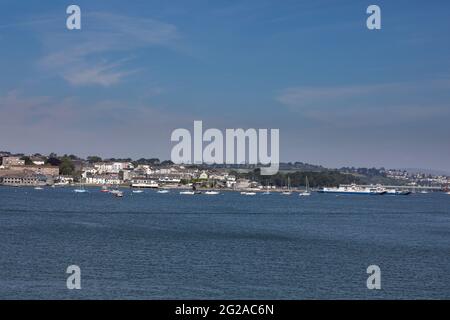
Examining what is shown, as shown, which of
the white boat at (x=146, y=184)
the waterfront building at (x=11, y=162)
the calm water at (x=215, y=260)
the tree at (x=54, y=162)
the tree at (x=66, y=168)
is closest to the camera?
the calm water at (x=215, y=260)

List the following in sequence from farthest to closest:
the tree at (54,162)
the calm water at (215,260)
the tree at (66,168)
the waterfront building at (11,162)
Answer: the tree at (54,162)
the waterfront building at (11,162)
the tree at (66,168)
the calm water at (215,260)

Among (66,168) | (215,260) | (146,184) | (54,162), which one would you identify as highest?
(54,162)

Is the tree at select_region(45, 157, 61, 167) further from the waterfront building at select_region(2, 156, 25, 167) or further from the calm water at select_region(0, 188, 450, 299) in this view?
the calm water at select_region(0, 188, 450, 299)

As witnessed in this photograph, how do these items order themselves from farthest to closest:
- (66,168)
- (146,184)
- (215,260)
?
(66,168), (146,184), (215,260)

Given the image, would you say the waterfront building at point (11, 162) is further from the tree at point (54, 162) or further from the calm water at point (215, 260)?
the calm water at point (215, 260)

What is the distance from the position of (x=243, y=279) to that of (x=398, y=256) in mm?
7640

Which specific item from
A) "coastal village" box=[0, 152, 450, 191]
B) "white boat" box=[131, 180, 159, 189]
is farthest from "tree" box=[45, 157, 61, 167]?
"white boat" box=[131, 180, 159, 189]

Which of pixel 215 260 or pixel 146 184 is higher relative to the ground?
pixel 146 184

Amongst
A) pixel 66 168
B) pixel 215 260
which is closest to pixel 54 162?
pixel 66 168

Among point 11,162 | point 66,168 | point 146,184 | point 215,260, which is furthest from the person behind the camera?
point 11,162

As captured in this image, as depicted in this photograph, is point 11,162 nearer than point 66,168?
No

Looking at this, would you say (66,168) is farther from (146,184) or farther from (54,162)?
(146,184)

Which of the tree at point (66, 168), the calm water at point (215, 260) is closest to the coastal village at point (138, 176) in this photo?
the tree at point (66, 168)
